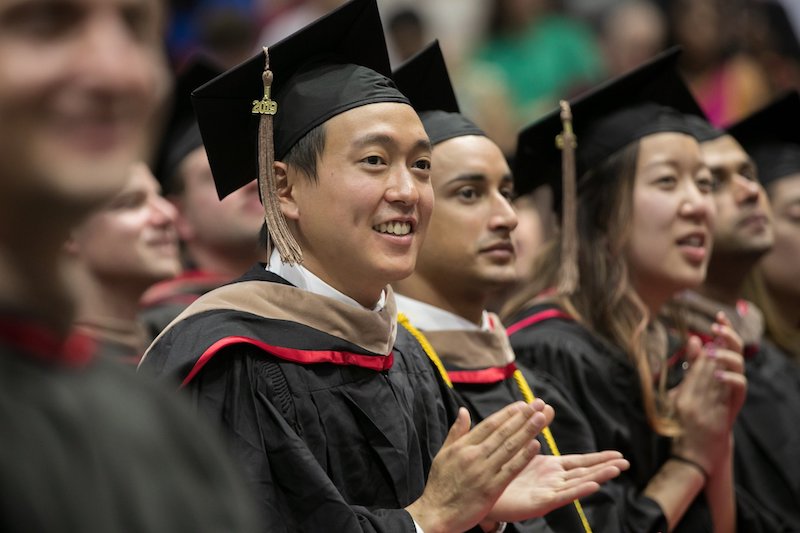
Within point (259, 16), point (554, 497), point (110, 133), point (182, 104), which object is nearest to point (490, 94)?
point (259, 16)

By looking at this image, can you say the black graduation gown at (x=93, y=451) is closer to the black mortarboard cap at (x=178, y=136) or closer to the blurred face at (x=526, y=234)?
the black mortarboard cap at (x=178, y=136)

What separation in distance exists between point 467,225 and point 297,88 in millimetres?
851

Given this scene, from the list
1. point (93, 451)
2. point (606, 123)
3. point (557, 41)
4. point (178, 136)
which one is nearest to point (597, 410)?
point (606, 123)

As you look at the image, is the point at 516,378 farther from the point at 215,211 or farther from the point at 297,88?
the point at 215,211

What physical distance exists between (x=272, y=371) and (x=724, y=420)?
2.01 meters

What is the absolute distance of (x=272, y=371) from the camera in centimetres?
264

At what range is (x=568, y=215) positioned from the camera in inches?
164

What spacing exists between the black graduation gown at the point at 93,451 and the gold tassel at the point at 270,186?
1489 millimetres

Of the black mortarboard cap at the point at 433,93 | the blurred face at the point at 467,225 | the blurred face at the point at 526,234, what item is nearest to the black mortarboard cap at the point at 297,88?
the black mortarboard cap at the point at 433,93

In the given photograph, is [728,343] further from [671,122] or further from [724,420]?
[671,122]

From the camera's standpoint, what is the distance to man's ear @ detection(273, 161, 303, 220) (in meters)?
2.88

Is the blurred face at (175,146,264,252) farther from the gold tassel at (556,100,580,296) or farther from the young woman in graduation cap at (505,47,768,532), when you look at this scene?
the gold tassel at (556,100,580,296)

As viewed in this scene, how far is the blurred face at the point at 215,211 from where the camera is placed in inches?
187

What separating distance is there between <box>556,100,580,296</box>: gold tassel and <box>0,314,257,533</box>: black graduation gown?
298 cm
